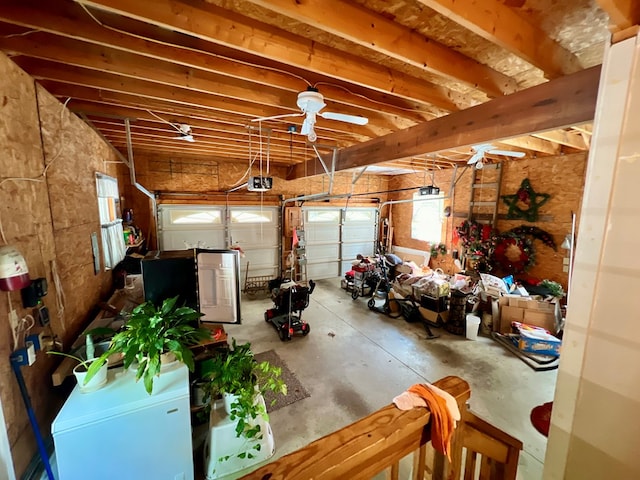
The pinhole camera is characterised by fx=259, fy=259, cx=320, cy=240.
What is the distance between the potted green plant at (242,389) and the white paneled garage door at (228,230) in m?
4.04

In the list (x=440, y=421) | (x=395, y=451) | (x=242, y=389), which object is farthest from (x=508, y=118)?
(x=242, y=389)

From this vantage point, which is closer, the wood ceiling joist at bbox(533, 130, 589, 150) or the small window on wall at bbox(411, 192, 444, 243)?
the wood ceiling joist at bbox(533, 130, 589, 150)

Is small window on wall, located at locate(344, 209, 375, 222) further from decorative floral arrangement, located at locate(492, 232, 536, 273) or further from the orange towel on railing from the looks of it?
the orange towel on railing

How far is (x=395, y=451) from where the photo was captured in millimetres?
869

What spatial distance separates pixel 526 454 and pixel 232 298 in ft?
10.4

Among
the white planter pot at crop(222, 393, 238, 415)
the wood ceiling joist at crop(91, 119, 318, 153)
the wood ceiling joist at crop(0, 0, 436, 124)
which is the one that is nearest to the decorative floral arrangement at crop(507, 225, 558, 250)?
the wood ceiling joist at crop(91, 119, 318, 153)

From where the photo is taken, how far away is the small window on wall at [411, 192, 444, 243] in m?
7.14

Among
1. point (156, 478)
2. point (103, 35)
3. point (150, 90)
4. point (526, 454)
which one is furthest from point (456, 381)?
point (150, 90)

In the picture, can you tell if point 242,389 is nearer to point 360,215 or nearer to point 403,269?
point 403,269

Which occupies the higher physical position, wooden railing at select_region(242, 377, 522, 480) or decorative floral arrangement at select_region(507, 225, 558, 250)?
decorative floral arrangement at select_region(507, 225, 558, 250)

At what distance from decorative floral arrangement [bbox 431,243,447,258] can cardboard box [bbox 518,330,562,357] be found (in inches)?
125

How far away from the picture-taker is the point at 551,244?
4988 mm

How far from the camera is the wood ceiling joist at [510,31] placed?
1298 mm

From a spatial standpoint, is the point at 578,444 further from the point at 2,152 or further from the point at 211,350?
the point at 2,152
